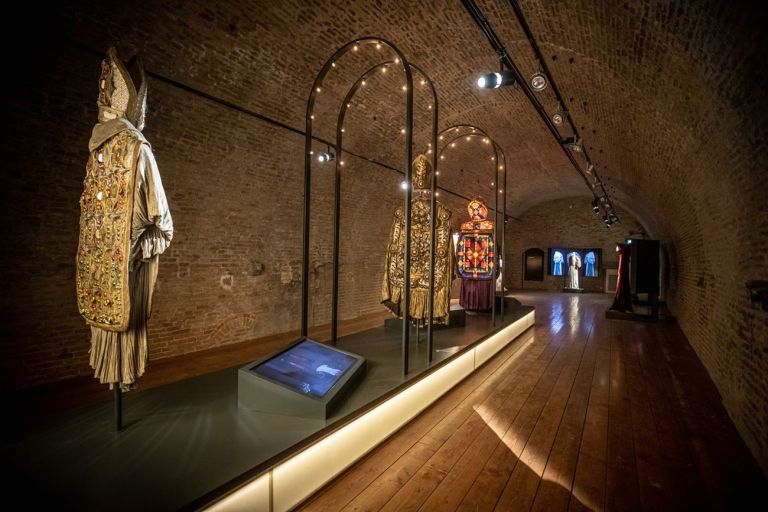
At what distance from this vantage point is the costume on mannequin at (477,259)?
7.95m

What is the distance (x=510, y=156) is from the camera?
11453 millimetres

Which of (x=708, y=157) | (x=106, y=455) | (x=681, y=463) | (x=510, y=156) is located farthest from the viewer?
(x=510, y=156)

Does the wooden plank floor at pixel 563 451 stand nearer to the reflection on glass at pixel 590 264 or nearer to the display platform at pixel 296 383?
the display platform at pixel 296 383

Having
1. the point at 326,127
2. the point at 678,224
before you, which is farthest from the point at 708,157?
the point at 326,127

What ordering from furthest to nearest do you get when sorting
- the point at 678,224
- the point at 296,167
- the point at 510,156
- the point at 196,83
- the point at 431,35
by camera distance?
the point at 510,156 → the point at 678,224 → the point at 296,167 → the point at 431,35 → the point at 196,83

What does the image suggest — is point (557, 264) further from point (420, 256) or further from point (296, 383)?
point (296, 383)

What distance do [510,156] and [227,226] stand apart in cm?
883

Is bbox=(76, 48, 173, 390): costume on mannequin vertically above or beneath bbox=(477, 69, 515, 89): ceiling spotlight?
beneath

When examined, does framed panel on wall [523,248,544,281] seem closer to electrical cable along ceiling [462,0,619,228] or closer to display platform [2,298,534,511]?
electrical cable along ceiling [462,0,619,228]

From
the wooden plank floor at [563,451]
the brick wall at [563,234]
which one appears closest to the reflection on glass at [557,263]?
the brick wall at [563,234]

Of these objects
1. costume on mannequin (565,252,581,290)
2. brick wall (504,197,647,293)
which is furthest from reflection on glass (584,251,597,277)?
costume on mannequin (565,252,581,290)

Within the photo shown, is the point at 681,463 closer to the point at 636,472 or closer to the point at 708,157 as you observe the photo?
the point at 636,472

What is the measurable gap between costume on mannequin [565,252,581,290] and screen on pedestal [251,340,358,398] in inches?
710

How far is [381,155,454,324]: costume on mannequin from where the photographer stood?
16.9ft
